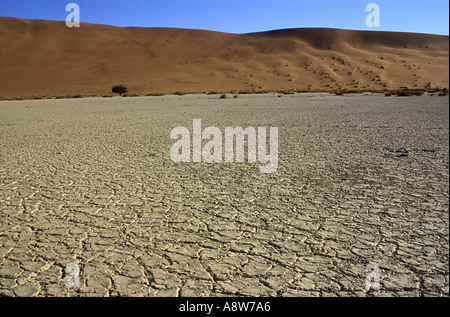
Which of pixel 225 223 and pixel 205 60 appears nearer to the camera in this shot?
pixel 225 223

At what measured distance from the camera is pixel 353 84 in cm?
4278

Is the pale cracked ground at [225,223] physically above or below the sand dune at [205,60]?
below

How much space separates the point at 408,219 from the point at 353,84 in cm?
4165

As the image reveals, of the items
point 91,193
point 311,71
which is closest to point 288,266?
point 91,193

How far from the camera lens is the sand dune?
4388 cm

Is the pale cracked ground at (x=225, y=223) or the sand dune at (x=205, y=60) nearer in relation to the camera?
the pale cracked ground at (x=225, y=223)

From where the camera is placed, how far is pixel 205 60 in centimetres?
5922

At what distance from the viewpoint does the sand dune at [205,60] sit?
4388 centimetres

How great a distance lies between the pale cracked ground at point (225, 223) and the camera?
2756 millimetres

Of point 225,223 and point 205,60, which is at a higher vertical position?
point 205,60

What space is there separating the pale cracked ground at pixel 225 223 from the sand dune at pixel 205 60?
33287mm

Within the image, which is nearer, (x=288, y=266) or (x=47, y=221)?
(x=288, y=266)

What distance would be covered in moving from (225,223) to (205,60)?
5752cm
